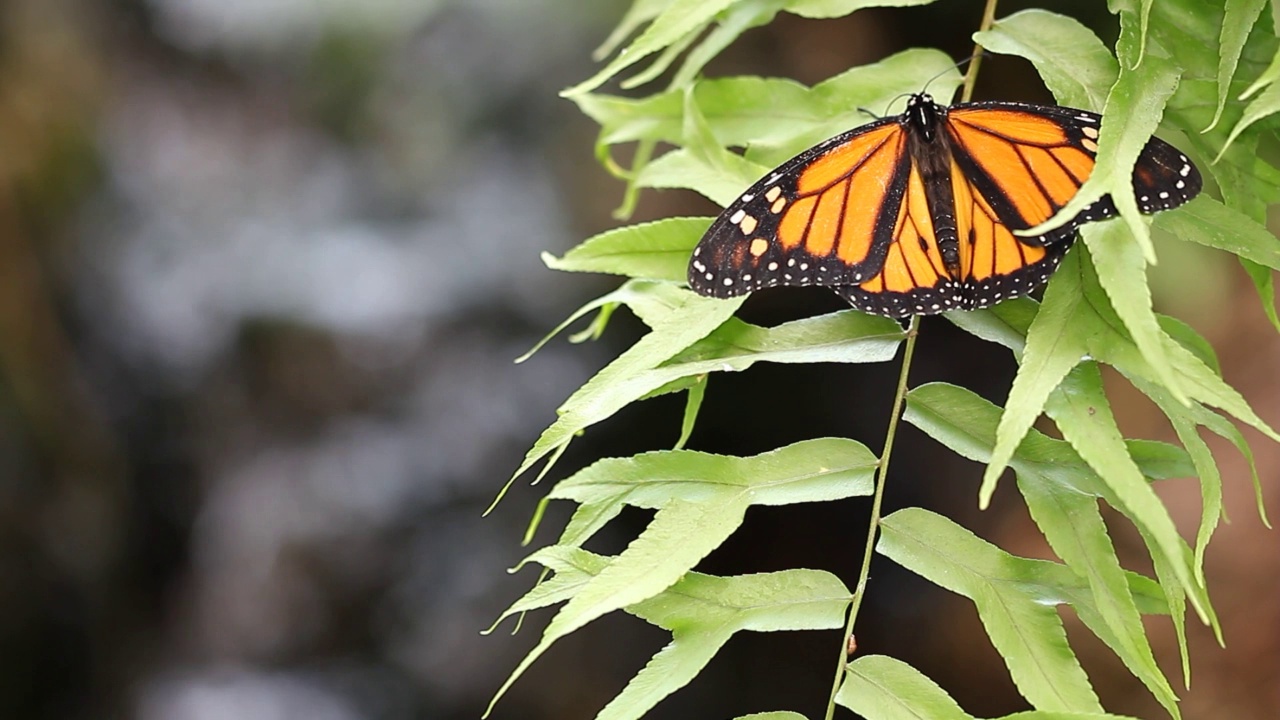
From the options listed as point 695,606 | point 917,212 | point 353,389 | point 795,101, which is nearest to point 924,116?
point 917,212

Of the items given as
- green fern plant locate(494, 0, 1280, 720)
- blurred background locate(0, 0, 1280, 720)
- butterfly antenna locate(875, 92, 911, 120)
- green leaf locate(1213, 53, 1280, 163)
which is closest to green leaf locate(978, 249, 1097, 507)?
green fern plant locate(494, 0, 1280, 720)

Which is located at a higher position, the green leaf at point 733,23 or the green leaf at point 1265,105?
the green leaf at point 733,23

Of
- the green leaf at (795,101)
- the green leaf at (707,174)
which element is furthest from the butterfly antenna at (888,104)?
→ the green leaf at (707,174)

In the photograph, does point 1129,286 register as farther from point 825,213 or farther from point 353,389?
point 353,389

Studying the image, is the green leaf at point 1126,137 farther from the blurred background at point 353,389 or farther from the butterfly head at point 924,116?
the blurred background at point 353,389

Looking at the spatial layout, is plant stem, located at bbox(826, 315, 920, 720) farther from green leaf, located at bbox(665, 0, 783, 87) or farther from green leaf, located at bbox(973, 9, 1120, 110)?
green leaf, located at bbox(665, 0, 783, 87)
